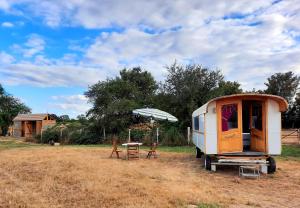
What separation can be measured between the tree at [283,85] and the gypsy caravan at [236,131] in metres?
46.7

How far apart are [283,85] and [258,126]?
47845mm

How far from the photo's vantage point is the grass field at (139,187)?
771 cm

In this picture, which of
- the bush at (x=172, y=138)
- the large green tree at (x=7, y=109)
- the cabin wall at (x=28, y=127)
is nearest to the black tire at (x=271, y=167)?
the bush at (x=172, y=138)

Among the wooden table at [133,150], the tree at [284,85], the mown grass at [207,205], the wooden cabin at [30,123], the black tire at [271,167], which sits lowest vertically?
the mown grass at [207,205]

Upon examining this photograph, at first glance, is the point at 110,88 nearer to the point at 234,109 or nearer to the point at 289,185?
the point at 234,109

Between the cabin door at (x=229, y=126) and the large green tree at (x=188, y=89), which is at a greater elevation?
the large green tree at (x=188, y=89)

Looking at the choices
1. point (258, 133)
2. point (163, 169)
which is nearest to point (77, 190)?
point (163, 169)

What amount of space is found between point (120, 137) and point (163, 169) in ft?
50.1

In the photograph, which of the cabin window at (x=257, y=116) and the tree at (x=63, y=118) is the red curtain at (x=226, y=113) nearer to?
the cabin window at (x=257, y=116)

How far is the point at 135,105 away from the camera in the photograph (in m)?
30.7

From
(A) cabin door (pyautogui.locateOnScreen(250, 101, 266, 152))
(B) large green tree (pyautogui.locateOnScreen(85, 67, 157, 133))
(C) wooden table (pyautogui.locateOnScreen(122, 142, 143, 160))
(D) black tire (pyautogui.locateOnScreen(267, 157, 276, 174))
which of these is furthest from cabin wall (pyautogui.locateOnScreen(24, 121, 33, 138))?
(D) black tire (pyautogui.locateOnScreen(267, 157, 276, 174))

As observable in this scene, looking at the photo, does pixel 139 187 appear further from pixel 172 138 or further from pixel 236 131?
pixel 172 138

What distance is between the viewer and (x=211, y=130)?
12.8 metres

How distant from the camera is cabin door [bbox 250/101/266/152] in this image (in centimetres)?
1280
